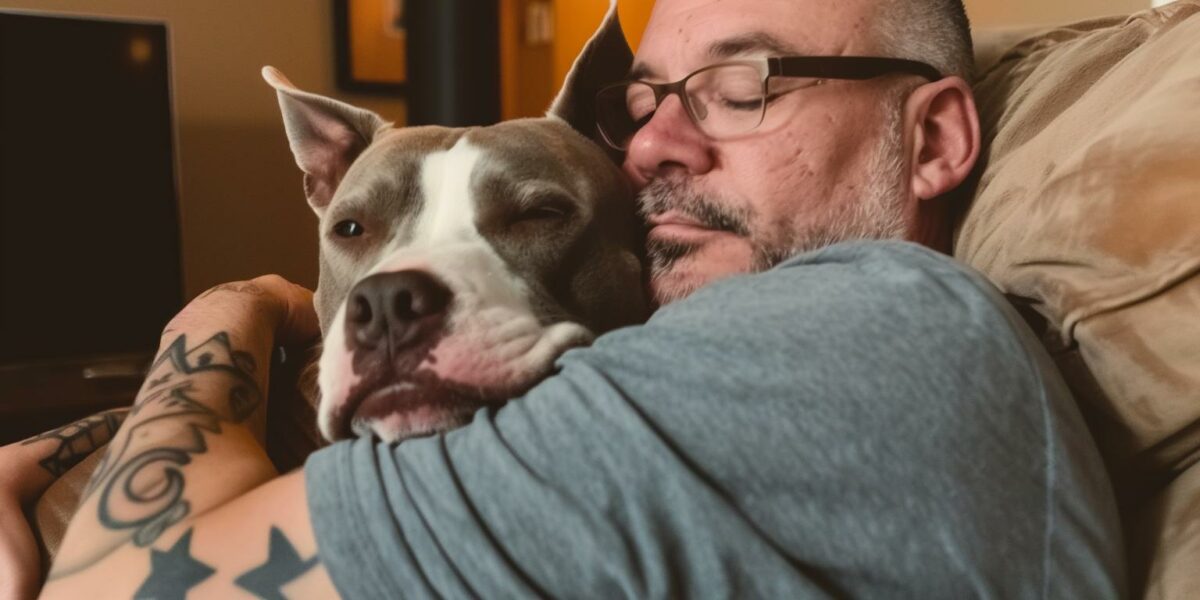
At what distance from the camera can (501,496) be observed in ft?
2.53

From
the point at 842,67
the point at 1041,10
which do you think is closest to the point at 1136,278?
the point at 842,67

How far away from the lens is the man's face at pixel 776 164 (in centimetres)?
144

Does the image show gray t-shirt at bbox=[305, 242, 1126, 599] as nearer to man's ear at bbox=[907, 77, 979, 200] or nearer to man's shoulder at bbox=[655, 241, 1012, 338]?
man's shoulder at bbox=[655, 241, 1012, 338]

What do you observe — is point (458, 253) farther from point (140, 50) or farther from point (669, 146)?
point (140, 50)

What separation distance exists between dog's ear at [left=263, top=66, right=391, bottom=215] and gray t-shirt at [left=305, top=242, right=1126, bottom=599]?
3.31 ft

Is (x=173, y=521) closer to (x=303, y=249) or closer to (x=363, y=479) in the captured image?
(x=363, y=479)

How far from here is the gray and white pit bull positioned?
1.05 metres

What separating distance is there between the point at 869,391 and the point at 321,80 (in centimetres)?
400

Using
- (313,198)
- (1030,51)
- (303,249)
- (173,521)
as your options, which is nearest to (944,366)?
(173,521)

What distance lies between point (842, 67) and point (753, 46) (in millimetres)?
145

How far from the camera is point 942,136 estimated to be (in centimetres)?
155

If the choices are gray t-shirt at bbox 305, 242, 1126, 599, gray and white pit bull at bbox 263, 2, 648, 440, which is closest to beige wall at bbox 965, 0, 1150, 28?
gray and white pit bull at bbox 263, 2, 648, 440

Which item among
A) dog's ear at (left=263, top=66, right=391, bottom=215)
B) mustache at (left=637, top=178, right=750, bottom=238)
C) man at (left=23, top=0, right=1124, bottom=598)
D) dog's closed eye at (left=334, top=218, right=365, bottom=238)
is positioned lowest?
man at (left=23, top=0, right=1124, bottom=598)

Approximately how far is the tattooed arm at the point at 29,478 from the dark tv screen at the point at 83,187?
2.17 meters
